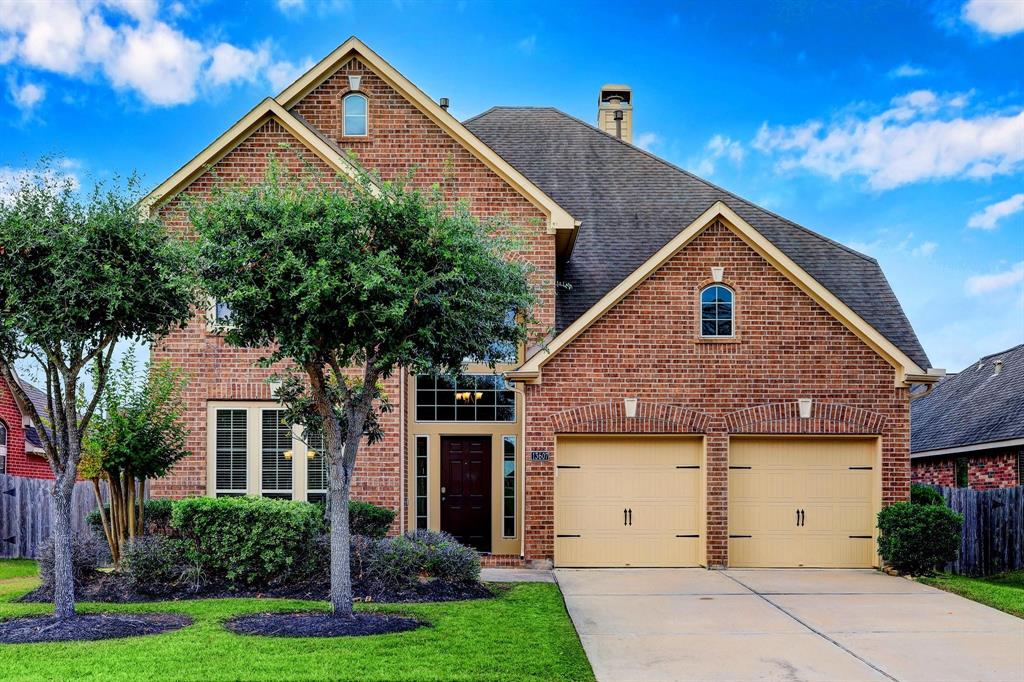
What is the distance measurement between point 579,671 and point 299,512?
229 inches

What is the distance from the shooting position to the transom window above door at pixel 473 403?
17797mm

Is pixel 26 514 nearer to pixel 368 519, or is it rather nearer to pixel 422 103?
pixel 368 519

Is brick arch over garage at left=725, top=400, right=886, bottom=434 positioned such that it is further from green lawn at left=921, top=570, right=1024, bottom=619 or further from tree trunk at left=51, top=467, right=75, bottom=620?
tree trunk at left=51, top=467, right=75, bottom=620

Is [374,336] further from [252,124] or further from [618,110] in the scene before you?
[618,110]

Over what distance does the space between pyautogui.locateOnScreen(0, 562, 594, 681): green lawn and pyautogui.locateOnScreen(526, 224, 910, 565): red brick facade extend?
18.5 ft

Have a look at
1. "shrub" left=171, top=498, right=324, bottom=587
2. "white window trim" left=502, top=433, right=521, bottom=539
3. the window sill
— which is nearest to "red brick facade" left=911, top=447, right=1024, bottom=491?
the window sill

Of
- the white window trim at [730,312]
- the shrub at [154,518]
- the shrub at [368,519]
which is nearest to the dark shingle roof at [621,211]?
the white window trim at [730,312]

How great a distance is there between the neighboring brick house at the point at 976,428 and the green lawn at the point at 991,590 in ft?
16.2

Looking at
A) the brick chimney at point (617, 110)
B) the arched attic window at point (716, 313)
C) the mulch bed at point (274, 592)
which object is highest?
the brick chimney at point (617, 110)

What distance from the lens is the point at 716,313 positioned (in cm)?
1700

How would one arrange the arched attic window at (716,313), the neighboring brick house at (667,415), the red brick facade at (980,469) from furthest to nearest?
the red brick facade at (980,469) < the arched attic window at (716,313) < the neighboring brick house at (667,415)

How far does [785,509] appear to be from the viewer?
1694 centimetres

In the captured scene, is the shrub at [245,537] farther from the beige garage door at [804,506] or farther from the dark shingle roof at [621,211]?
the beige garage door at [804,506]

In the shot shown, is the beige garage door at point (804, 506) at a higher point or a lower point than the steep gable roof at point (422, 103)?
lower
